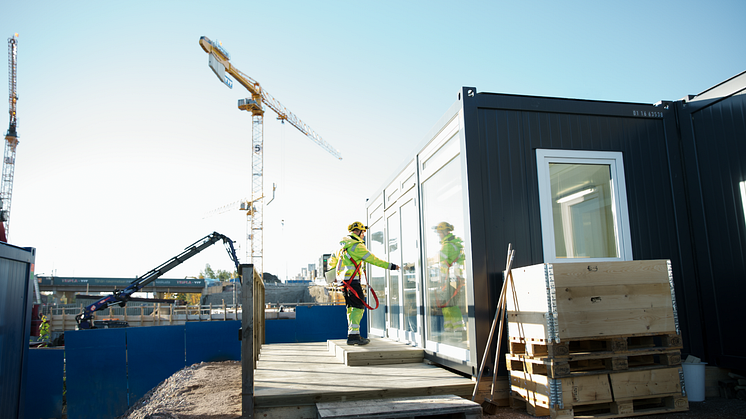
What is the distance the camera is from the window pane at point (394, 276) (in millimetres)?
7907

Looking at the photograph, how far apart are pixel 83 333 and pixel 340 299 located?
55.7 ft

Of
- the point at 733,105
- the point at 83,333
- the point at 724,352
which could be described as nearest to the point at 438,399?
the point at 724,352

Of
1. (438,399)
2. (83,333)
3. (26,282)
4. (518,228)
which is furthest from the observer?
(83,333)

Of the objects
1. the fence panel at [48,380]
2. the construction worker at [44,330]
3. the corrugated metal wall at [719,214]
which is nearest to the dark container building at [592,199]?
the corrugated metal wall at [719,214]

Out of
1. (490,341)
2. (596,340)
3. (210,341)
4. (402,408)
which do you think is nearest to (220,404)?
(402,408)

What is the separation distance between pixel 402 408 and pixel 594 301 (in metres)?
1.92

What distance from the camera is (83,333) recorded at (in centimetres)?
1241

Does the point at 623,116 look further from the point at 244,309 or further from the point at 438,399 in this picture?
the point at 244,309

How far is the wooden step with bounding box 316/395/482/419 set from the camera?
3.71 m

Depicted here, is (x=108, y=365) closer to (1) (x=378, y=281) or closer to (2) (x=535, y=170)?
(1) (x=378, y=281)

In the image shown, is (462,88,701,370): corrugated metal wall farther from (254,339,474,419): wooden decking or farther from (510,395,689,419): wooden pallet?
(510,395,689,419): wooden pallet

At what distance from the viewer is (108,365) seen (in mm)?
12312

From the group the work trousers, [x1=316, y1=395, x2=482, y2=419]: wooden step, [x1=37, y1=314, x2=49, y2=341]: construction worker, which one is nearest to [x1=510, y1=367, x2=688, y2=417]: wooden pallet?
[x1=316, y1=395, x2=482, y2=419]: wooden step

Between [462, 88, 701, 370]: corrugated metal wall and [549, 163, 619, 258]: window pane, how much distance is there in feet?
0.74
